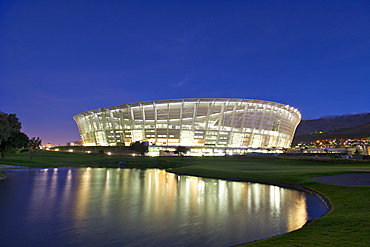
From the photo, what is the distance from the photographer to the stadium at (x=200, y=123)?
91625 mm

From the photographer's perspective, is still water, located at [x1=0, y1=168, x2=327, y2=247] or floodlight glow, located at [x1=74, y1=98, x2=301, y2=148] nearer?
still water, located at [x1=0, y1=168, x2=327, y2=247]

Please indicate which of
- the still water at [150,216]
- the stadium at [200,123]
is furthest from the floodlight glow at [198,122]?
the still water at [150,216]

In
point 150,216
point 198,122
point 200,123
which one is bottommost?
point 150,216

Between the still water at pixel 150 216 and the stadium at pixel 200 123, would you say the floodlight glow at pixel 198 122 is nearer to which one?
the stadium at pixel 200 123

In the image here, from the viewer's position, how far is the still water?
10.3 m

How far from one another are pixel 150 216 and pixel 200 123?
263 feet

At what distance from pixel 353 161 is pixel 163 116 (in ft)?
205

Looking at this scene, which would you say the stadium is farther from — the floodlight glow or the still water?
the still water

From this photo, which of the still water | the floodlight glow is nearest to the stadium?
the floodlight glow

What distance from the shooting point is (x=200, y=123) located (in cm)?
9325

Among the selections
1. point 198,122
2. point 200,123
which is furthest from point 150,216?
point 200,123

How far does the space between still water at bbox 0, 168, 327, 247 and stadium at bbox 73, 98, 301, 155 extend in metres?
70.5

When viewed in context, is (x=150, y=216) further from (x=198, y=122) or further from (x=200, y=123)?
(x=200, y=123)

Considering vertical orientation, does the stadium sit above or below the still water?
above
